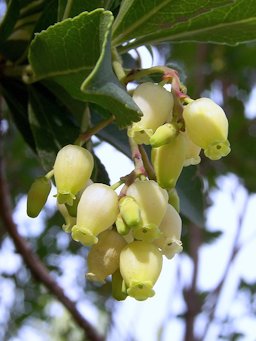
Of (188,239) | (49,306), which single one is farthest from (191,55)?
(49,306)

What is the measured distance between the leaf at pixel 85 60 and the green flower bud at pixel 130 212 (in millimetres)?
74

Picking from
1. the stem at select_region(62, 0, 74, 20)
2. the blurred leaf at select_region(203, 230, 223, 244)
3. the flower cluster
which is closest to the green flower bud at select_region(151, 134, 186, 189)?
the flower cluster

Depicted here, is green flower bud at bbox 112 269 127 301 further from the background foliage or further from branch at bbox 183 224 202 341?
branch at bbox 183 224 202 341

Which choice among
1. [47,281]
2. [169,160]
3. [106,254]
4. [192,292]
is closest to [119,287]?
[106,254]

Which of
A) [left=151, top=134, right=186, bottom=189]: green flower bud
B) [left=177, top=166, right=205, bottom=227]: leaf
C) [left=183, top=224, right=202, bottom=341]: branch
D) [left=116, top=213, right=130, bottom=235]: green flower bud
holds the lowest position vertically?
[left=183, top=224, right=202, bottom=341]: branch

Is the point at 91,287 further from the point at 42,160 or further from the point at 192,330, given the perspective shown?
the point at 42,160

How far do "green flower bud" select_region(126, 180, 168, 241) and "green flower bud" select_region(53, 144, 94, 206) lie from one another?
0.05 metres

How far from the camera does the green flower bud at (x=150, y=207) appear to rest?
2.03 ft

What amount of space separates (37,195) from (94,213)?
0.35ft

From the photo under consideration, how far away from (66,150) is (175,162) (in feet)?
0.39

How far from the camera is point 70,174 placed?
647 mm

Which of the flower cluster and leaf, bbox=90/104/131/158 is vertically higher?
the flower cluster

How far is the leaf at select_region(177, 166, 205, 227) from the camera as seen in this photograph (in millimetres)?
1049

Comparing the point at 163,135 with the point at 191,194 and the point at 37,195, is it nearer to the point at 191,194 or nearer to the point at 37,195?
the point at 37,195
